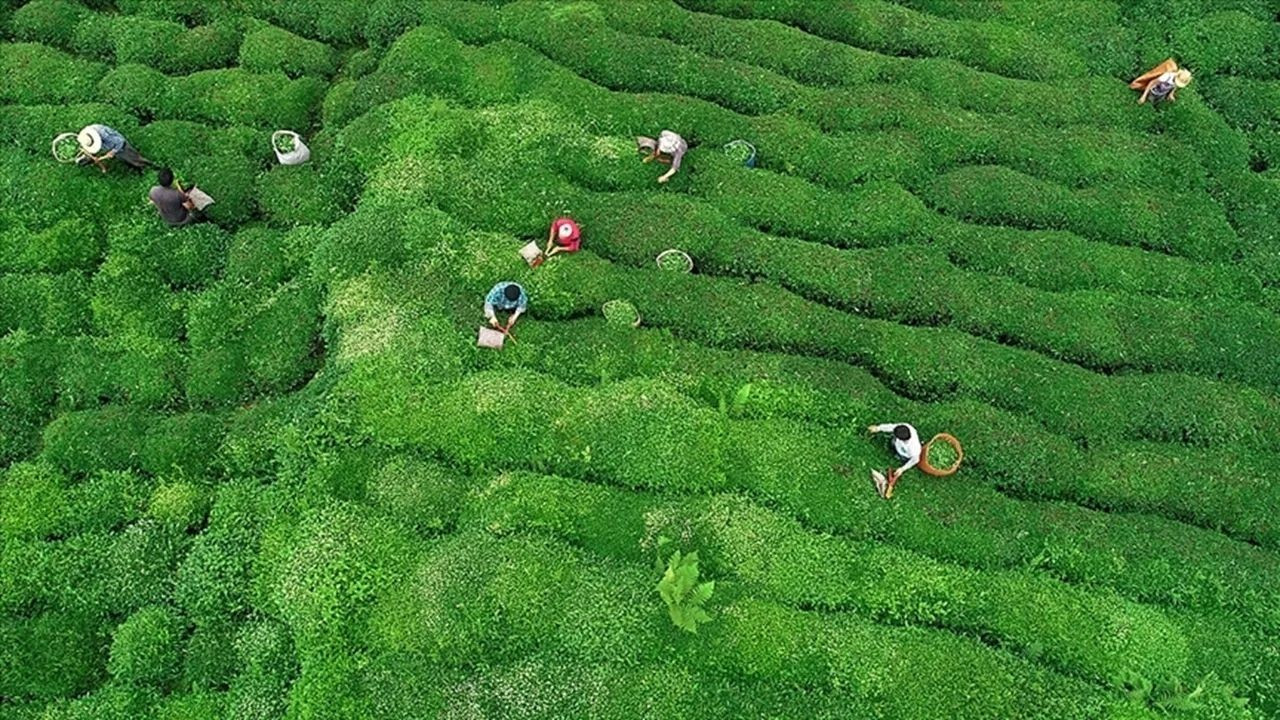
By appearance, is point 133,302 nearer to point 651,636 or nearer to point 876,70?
point 651,636

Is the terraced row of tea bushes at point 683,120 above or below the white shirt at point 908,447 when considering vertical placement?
above

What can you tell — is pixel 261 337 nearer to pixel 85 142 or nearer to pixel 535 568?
pixel 85 142

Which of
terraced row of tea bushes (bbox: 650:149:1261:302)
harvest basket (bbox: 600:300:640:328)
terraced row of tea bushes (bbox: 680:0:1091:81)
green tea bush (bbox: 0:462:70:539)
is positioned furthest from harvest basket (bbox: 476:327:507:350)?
terraced row of tea bushes (bbox: 680:0:1091:81)

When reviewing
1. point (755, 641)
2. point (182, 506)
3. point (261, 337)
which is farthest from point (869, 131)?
point (182, 506)

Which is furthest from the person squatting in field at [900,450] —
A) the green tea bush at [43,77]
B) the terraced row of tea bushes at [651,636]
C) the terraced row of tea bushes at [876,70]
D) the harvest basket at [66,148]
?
the green tea bush at [43,77]

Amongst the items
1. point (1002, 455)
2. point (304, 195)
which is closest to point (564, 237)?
point (304, 195)

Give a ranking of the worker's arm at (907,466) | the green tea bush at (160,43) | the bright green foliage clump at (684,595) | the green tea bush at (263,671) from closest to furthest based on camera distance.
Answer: the bright green foliage clump at (684,595) < the green tea bush at (263,671) < the worker's arm at (907,466) < the green tea bush at (160,43)

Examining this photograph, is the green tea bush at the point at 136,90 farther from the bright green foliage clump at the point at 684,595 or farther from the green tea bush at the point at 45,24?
the bright green foliage clump at the point at 684,595
